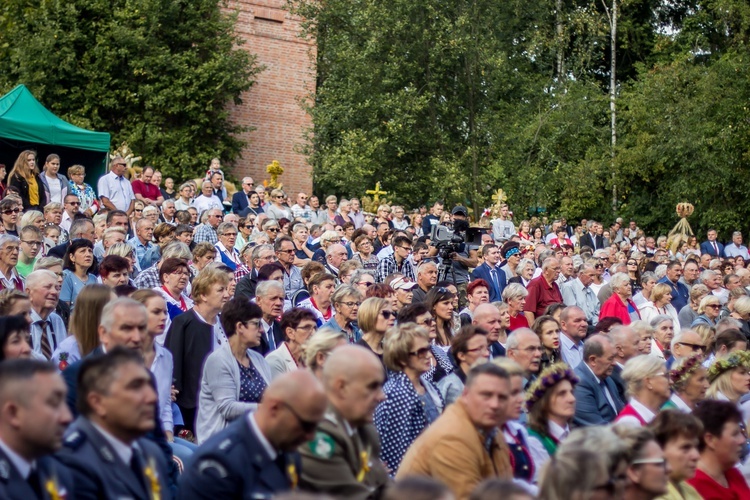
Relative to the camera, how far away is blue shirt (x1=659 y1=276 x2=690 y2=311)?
15266 millimetres

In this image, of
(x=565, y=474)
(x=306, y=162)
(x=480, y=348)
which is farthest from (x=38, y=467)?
(x=306, y=162)

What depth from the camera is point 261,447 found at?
4.43 metres

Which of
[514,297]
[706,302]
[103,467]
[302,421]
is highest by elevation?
[302,421]

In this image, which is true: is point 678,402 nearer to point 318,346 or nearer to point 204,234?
point 318,346

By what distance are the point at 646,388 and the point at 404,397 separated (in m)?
1.67

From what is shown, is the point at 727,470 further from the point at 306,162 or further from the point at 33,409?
the point at 306,162

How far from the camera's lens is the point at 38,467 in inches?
160

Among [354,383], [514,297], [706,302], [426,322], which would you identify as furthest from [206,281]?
[706,302]

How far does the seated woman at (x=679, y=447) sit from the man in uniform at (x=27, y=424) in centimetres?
314

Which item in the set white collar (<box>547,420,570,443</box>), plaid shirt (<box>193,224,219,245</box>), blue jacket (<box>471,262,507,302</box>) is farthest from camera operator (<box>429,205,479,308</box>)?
white collar (<box>547,420,570,443</box>)

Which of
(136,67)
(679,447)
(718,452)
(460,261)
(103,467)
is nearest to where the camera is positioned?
(103,467)

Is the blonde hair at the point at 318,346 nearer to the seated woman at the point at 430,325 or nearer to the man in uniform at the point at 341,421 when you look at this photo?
the man in uniform at the point at 341,421

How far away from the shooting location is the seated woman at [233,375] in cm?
704

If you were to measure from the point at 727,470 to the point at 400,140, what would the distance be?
21.9m
